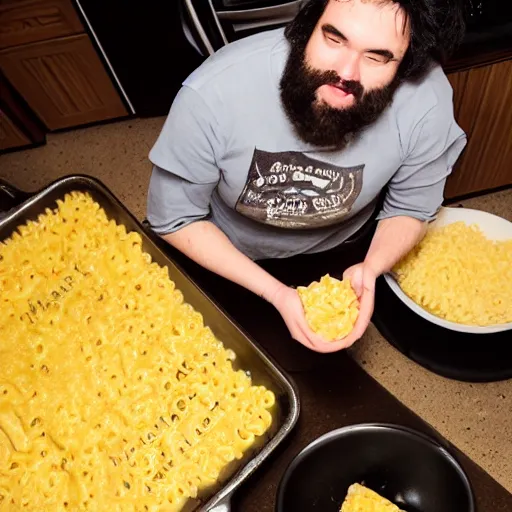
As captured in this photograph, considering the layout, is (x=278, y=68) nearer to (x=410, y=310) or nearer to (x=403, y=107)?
(x=403, y=107)

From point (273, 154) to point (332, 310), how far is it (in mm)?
362

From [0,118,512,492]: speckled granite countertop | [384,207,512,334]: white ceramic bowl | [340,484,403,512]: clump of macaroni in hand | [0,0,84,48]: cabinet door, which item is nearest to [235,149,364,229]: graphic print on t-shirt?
[384,207,512,334]: white ceramic bowl

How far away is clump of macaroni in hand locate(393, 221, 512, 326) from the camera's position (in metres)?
1.59

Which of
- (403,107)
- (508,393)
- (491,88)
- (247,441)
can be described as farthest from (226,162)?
(508,393)

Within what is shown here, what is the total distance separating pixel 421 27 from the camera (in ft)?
3.02

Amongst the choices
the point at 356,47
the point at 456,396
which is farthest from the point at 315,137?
the point at 456,396

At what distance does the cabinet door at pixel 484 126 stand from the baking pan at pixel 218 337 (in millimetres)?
994

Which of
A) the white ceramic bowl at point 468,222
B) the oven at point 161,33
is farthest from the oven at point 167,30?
the white ceramic bowl at point 468,222

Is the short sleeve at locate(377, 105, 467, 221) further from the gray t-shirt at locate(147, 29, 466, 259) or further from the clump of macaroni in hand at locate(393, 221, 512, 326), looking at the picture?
the clump of macaroni in hand at locate(393, 221, 512, 326)

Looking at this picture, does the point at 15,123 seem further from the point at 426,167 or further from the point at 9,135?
the point at 426,167

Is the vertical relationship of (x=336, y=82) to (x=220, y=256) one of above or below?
above

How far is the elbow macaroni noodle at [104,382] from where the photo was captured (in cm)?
122

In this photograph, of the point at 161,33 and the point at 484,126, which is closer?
the point at 484,126

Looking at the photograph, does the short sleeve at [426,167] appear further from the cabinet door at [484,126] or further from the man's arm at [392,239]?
the cabinet door at [484,126]
